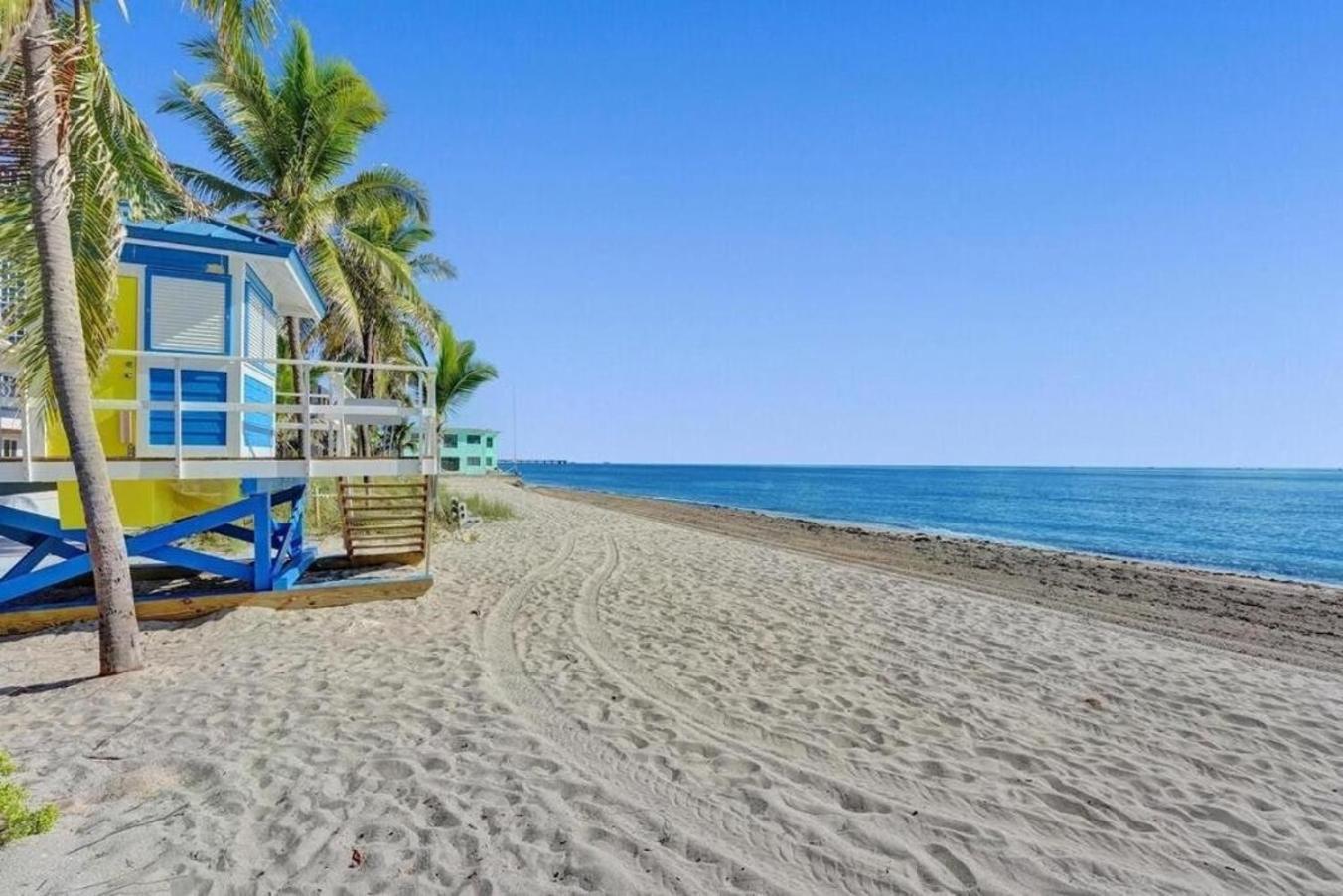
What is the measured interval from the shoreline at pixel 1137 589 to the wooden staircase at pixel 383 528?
9.73 m

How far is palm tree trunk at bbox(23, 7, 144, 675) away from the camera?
18.0ft

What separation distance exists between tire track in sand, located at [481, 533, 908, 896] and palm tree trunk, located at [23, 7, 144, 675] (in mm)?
3385

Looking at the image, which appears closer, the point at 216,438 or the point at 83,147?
the point at 83,147

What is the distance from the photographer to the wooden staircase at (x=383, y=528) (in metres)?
11.0

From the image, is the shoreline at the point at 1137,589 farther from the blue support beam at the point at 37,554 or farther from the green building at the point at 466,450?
the green building at the point at 466,450

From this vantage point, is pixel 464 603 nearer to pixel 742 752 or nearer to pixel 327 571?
pixel 327 571

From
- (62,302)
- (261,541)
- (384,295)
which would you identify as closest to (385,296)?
(384,295)

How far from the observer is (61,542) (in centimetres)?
869

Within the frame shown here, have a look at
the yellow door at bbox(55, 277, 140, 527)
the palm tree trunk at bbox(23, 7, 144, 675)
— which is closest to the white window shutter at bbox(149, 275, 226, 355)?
the yellow door at bbox(55, 277, 140, 527)

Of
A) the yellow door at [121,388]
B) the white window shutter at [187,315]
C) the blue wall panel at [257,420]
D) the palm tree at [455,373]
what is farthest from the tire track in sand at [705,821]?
the palm tree at [455,373]

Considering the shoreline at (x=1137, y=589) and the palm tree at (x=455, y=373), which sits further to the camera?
the palm tree at (x=455, y=373)

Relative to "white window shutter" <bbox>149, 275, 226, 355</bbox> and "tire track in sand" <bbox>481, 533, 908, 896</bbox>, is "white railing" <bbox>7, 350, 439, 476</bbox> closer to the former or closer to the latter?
"white window shutter" <bbox>149, 275, 226, 355</bbox>

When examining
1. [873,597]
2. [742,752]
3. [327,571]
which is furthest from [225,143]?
[742,752]

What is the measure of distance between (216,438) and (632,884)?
24.2ft
